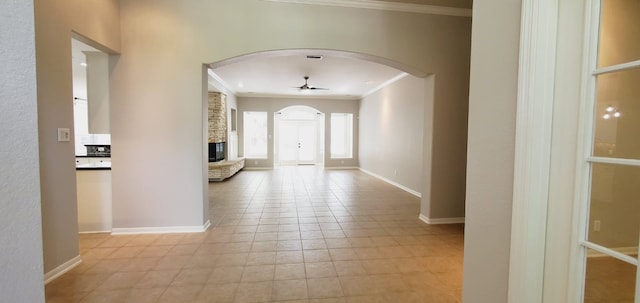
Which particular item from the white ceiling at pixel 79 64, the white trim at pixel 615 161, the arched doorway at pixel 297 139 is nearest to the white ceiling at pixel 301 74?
the white ceiling at pixel 79 64

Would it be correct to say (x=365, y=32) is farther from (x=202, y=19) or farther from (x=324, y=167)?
(x=324, y=167)

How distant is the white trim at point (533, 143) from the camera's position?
1.00 metres

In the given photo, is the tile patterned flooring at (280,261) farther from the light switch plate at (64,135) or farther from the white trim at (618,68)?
the white trim at (618,68)

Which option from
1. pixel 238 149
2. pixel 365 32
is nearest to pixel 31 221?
pixel 365 32

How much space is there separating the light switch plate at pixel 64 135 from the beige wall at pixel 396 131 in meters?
4.49

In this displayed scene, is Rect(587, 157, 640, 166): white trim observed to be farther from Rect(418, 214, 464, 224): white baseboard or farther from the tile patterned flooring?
Rect(418, 214, 464, 224): white baseboard

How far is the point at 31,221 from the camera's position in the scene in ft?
2.43

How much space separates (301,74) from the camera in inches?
261

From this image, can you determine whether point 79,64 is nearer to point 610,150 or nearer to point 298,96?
A: point 298,96

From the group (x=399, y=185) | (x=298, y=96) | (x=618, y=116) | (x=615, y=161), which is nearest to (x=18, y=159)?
(x=615, y=161)

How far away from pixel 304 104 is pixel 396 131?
440 centimetres

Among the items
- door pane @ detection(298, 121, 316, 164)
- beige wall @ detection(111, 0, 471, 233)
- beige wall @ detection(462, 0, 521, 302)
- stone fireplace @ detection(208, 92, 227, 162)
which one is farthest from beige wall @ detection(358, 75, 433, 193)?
stone fireplace @ detection(208, 92, 227, 162)

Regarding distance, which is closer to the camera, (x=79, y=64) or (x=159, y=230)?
(x=159, y=230)

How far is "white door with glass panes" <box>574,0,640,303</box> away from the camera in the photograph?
3.16 feet
